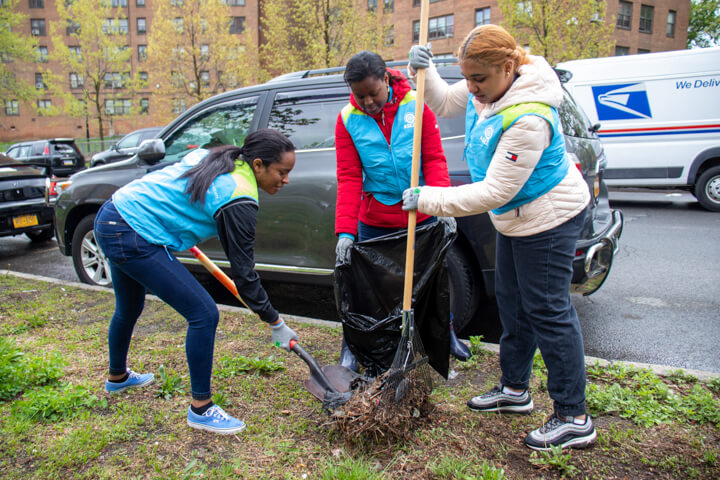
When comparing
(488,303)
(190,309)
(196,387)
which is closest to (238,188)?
(190,309)

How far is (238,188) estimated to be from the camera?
2.35 m

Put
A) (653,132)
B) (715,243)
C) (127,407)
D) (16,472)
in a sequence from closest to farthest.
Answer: (16,472), (127,407), (715,243), (653,132)

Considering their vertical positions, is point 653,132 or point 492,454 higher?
point 653,132

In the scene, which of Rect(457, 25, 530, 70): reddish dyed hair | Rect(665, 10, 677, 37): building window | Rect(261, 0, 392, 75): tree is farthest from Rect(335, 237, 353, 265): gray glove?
Rect(665, 10, 677, 37): building window

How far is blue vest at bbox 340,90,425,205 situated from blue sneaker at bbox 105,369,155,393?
1856mm

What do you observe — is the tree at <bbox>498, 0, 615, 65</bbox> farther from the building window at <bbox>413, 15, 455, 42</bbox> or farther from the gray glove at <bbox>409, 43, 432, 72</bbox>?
the building window at <bbox>413, 15, 455, 42</bbox>

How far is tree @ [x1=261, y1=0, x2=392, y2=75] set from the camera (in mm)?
15859

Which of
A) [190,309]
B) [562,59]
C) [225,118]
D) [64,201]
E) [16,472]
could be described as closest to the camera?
[16,472]

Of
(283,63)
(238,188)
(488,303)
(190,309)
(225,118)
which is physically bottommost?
(488,303)

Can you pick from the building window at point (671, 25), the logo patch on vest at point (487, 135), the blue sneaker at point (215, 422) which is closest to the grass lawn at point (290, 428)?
the blue sneaker at point (215, 422)

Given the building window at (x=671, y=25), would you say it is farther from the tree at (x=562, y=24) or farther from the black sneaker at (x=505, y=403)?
the black sneaker at (x=505, y=403)

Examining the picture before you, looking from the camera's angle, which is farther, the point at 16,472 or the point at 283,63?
the point at 283,63

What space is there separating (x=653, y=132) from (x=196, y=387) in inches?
389

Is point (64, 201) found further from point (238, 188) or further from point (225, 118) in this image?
point (238, 188)
